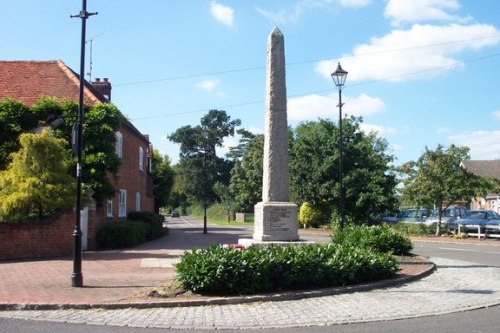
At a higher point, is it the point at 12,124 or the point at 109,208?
the point at 12,124

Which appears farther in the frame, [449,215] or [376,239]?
[449,215]

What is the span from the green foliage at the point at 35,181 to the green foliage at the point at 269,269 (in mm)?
9050

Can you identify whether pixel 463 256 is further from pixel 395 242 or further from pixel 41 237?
pixel 41 237

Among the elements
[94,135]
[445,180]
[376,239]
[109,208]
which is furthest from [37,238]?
[445,180]

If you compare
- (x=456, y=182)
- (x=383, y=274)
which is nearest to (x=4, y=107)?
(x=383, y=274)

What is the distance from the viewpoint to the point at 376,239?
50.6 feet

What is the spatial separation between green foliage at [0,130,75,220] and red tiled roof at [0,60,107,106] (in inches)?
190

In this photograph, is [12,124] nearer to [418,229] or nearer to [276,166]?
[276,166]

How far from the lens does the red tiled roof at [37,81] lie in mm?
22438

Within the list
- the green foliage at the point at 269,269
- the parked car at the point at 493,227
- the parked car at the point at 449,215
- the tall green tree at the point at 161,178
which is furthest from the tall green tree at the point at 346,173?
the green foliage at the point at 269,269

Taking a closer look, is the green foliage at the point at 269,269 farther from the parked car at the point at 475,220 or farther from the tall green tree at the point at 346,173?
the tall green tree at the point at 346,173

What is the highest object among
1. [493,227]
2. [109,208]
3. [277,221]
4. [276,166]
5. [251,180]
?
[251,180]

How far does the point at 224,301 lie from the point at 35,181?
1050cm

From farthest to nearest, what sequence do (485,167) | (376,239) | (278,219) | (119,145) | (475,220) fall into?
1. (485,167)
2. (475,220)
3. (119,145)
4. (376,239)
5. (278,219)
